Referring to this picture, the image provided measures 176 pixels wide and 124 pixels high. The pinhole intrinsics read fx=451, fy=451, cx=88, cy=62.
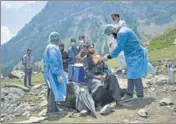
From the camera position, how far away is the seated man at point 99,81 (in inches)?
503

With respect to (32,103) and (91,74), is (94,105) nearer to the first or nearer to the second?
(91,74)

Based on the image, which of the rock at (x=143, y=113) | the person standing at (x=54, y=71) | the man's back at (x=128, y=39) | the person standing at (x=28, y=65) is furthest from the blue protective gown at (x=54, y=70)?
the person standing at (x=28, y=65)

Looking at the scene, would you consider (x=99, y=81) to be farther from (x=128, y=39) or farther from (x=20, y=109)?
(x=20, y=109)

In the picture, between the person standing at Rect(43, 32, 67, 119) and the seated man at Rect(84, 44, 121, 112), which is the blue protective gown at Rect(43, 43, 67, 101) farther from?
the seated man at Rect(84, 44, 121, 112)

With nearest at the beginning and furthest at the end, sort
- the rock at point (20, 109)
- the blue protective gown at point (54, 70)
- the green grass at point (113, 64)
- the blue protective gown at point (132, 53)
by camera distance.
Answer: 1. the blue protective gown at point (54, 70)
2. the blue protective gown at point (132, 53)
3. the rock at point (20, 109)
4. the green grass at point (113, 64)

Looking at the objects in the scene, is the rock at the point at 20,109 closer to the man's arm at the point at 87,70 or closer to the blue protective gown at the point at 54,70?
the blue protective gown at the point at 54,70

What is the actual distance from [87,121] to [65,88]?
1.53 metres

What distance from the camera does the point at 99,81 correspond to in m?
12.8

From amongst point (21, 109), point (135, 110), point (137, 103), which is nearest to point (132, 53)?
point (137, 103)

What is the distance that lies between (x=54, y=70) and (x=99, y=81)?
1.37 metres

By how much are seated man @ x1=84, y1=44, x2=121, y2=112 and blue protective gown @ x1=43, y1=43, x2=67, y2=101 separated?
2.86 feet

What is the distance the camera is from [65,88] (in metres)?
12.6

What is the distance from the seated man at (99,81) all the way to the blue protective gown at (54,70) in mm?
871

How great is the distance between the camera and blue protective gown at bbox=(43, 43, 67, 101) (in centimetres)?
1238
